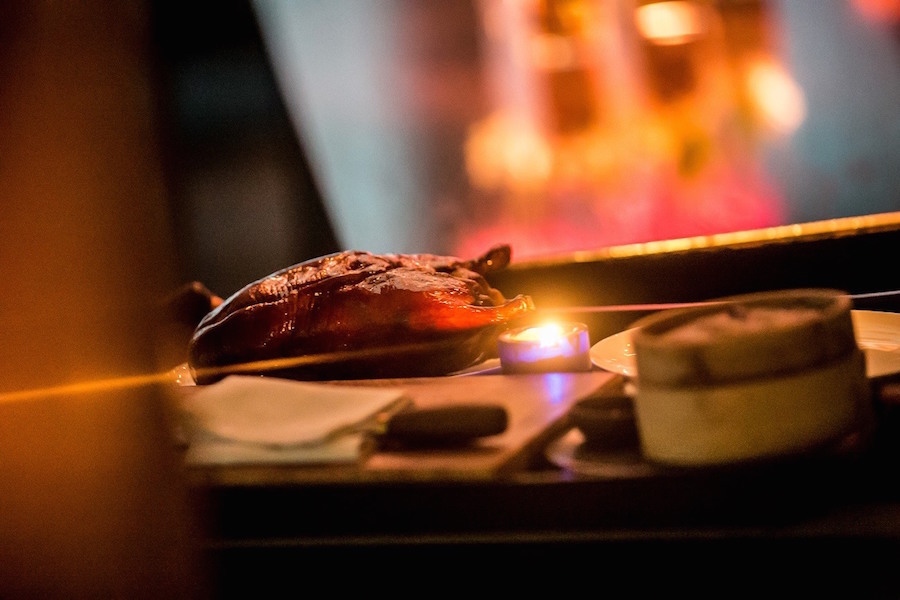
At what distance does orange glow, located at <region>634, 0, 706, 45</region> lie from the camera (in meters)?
2.34

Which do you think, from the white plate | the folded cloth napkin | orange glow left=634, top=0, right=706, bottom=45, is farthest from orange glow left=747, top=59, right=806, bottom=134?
the folded cloth napkin

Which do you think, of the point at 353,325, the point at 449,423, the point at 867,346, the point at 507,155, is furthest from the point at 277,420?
the point at 507,155

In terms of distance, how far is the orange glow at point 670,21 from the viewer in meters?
2.34

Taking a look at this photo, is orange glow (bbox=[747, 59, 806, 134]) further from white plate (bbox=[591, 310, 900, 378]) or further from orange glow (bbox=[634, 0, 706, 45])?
white plate (bbox=[591, 310, 900, 378])

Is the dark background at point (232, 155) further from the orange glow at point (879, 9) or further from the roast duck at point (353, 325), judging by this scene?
the orange glow at point (879, 9)

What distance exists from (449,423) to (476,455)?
0.13 feet

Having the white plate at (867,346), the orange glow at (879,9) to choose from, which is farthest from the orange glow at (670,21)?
the white plate at (867,346)

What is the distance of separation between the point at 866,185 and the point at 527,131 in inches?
35.7

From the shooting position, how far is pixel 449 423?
852 mm

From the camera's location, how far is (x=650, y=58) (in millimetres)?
2408

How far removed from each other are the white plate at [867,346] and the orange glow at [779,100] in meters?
1.22

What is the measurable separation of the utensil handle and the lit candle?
1.15 feet

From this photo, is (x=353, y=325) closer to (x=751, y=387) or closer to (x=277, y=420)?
(x=277, y=420)

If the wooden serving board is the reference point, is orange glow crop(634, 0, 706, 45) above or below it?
above
